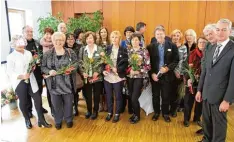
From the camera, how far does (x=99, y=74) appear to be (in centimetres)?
331

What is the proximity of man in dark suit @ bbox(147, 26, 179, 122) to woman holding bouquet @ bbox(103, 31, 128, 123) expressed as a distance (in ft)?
1.48

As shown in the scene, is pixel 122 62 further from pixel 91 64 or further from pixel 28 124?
pixel 28 124

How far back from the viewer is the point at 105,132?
3.06m

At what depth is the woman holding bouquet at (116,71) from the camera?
3.19 meters

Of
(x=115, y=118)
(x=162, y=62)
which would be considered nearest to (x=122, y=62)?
(x=162, y=62)

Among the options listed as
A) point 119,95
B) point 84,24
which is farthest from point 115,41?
point 84,24

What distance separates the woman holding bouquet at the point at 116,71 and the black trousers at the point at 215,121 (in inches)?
52.0

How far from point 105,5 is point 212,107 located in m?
4.66

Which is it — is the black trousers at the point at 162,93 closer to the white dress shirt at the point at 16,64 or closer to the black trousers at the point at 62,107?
the black trousers at the point at 62,107

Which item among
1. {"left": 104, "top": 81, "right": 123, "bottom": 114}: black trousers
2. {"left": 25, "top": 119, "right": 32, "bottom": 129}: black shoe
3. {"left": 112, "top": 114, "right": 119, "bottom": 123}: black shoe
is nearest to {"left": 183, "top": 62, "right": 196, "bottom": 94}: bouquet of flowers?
{"left": 104, "top": 81, "right": 123, "bottom": 114}: black trousers

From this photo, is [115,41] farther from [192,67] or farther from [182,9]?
[182,9]

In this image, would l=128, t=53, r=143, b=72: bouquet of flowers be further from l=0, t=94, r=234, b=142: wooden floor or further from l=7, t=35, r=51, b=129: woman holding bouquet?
l=7, t=35, r=51, b=129: woman holding bouquet

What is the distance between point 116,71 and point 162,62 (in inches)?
29.0

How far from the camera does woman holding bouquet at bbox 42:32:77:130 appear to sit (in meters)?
2.95
